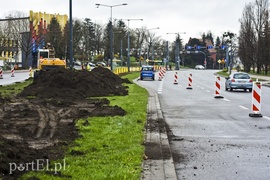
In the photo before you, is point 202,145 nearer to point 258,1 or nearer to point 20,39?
point 258,1

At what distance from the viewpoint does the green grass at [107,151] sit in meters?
6.66

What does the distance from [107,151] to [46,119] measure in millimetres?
4884

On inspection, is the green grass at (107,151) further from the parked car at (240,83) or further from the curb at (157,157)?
the parked car at (240,83)

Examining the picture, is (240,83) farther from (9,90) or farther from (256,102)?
(256,102)

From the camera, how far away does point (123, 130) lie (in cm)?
1116

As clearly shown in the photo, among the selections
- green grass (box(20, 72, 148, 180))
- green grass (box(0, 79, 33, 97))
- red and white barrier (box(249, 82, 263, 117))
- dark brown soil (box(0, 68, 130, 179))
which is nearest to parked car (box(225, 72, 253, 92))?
dark brown soil (box(0, 68, 130, 179))

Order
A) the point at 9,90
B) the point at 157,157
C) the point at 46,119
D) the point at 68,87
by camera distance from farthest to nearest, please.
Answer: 1. the point at 9,90
2. the point at 68,87
3. the point at 46,119
4. the point at 157,157

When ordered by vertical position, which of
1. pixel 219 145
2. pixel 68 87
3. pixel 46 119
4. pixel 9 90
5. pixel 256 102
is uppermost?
pixel 256 102

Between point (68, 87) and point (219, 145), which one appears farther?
point (68, 87)

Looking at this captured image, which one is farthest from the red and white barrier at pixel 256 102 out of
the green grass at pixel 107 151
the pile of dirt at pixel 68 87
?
the pile of dirt at pixel 68 87

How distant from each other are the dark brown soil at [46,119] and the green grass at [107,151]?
1.02 ft

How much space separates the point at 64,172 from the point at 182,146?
3982mm

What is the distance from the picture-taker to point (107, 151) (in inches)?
336

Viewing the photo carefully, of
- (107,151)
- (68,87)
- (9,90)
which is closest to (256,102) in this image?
(107,151)
